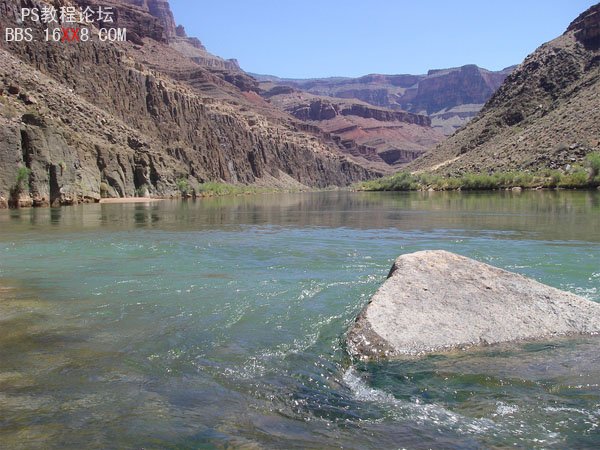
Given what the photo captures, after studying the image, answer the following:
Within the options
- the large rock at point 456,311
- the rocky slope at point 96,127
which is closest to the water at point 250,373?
the large rock at point 456,311

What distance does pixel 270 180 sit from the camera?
195 meters

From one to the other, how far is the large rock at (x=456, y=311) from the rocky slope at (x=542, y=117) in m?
74.9

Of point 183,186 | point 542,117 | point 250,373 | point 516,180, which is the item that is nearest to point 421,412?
point 250,373

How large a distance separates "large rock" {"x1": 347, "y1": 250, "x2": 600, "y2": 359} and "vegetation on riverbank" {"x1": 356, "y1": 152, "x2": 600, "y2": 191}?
6618cm

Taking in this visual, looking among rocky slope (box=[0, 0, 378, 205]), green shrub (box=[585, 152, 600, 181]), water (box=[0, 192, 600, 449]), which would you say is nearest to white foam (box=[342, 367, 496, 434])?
water (box=[0, 192, 600, 449])

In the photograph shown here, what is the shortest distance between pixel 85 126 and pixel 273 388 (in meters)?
82.6

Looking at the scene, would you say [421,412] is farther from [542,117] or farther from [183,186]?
[542,117]

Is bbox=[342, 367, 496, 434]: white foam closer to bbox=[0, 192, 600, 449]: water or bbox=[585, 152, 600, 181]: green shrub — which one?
bbox=[0, 192, 600, 449]: water

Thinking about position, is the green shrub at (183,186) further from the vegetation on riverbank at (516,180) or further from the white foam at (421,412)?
the white foam at (421,412)

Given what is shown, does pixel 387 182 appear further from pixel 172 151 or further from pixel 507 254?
pixel 507 254

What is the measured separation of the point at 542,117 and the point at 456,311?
107505 millimetres

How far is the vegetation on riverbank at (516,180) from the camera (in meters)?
67.2

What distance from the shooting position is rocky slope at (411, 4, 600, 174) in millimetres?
81812

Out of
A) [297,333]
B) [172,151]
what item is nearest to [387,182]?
[172,151]
